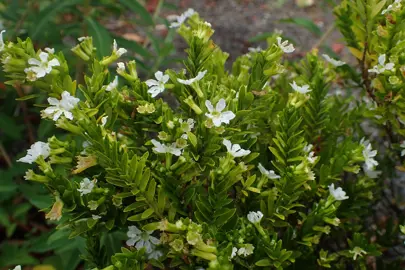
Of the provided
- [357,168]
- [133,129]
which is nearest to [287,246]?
[357,168]

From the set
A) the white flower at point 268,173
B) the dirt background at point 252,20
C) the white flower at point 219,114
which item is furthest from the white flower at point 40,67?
the dirt background at point 252,20

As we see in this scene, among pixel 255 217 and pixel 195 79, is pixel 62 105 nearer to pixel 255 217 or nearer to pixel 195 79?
pixel 195 79

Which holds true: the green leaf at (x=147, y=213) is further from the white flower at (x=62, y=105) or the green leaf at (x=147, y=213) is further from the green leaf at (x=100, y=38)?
the green leaf at (x=100, y=38)

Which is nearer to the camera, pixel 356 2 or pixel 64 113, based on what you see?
pixel 64 113

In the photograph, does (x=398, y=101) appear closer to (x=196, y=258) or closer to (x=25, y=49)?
(x=196, y=258)

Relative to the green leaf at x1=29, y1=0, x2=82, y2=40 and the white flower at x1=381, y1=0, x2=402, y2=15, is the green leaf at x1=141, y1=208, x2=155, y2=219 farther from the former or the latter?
the green leaf at x1=29, y1=0, x2=82, y2=40

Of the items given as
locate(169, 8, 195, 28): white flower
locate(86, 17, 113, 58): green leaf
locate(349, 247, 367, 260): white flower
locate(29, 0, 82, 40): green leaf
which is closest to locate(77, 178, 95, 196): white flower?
locate(169, 8, 195, 28): white flower
